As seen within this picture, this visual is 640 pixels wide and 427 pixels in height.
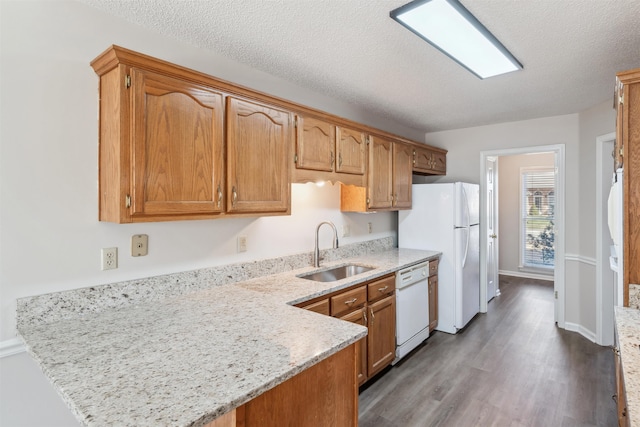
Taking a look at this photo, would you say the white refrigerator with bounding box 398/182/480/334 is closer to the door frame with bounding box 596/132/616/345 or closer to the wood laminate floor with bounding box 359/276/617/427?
the wood laminate floor with bounding box 359/276/617/427

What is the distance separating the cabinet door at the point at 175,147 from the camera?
5.32 ft

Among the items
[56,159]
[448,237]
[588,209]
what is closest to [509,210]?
[588,209]

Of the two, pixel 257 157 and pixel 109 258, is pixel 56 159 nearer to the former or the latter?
pixel 109 258

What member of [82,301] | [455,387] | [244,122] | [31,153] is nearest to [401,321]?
[455,387]

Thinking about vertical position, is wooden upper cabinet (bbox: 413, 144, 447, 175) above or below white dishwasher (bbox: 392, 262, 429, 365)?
above

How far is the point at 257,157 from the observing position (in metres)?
2.14

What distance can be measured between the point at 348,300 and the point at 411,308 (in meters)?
1.00

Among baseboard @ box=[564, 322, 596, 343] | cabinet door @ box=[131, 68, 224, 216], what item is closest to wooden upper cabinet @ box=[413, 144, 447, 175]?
baseboard @ box=[564, 322, 596, 343]

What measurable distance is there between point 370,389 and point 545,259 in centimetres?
512

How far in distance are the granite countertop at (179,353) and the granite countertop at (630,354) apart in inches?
34.9

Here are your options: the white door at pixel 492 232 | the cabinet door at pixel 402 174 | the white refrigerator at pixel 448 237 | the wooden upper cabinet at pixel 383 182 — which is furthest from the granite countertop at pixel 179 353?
the white door at pixel 492 232

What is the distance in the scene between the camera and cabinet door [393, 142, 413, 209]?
11.6ft

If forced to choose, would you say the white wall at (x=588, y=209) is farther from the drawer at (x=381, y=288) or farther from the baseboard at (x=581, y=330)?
the drawer at (x=381, y=288)

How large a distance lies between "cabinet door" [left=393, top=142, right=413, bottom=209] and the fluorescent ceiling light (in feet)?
4.00
